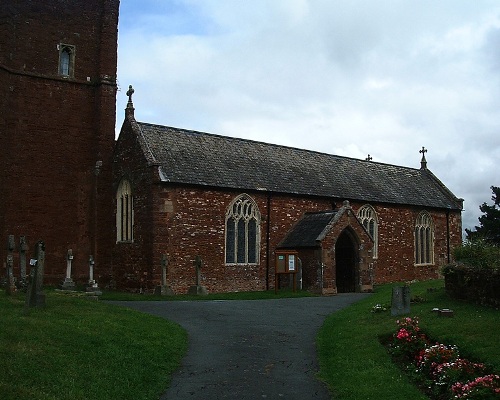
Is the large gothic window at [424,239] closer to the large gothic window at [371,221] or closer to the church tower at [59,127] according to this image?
the large gothic window at [371,221]

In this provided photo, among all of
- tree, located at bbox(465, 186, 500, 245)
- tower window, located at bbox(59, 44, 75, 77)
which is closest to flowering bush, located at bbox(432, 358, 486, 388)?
tower window, located at bbox(59, 44, 75, 77)

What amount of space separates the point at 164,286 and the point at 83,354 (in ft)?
50.1

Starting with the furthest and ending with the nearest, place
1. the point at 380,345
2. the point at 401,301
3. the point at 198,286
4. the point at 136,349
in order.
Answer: the point at 198,286 < the point at 401,301 < the point at 380,345 < the point at 136,349

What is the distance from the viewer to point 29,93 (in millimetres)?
29938

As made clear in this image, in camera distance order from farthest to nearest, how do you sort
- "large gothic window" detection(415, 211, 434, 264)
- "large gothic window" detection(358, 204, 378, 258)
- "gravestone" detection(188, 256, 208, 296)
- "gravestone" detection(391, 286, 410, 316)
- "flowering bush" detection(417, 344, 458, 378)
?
"large gothic window" detection(415, 211, 434, 264), "large gothic window" detection(358, 204, 378, 258), "gravestone" detection(188, 256, 208, 296), "gravestone" detection(391, 286, 410, 316), "flowering bush" detection(417, 344, 458, 378)

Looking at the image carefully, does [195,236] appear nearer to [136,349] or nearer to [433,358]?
[136,349]

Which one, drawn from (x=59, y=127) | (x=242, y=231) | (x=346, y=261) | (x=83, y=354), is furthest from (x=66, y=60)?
(x=83, y=354)

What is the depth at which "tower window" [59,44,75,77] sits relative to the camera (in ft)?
103

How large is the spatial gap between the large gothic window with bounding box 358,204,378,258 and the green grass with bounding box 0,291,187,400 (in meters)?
22.1

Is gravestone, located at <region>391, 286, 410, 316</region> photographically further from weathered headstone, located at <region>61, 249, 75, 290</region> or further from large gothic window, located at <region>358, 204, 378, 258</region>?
large gothic window, located at <region>358, 204, 378, 258</region>

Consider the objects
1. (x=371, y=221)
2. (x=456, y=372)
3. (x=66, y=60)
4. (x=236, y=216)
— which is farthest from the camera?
(x=371, y=221)

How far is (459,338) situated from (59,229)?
Answer: 917 inches

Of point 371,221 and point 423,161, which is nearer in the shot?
point 371,221

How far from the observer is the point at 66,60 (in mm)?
31656
